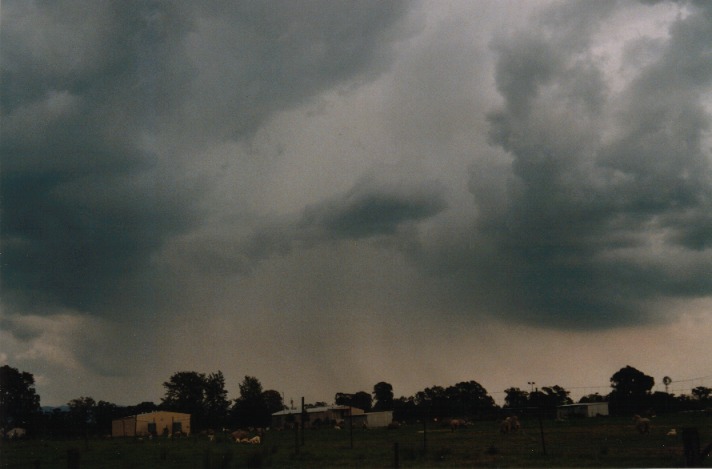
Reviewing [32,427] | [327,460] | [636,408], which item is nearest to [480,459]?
[327,460]

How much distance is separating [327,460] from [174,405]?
424ft

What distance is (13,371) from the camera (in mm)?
120938

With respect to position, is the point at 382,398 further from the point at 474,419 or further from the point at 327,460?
the point at 327,460

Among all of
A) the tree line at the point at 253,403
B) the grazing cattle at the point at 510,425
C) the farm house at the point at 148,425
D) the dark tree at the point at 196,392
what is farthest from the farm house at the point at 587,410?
the dark tree at the point at 196,392

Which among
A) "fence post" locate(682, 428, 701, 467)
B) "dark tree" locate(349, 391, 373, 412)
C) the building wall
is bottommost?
"dark tree" locate(349, 391, 373, 412)

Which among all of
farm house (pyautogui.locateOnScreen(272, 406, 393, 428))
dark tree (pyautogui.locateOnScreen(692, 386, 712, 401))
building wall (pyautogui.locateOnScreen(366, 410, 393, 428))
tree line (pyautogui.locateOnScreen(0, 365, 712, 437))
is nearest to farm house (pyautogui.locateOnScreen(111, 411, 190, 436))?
tree line (pyautogui.locateOnScreen(0, 365, 712, 437))

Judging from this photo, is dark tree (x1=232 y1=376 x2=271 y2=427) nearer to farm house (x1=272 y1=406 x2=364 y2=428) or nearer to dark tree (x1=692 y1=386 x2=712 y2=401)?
farm house (x1=272 y1=406 x2=364 y2=428)

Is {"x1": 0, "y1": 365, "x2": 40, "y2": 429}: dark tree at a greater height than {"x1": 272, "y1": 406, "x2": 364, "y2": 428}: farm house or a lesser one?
greater

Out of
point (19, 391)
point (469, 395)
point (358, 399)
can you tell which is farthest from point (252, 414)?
point (358, 399)

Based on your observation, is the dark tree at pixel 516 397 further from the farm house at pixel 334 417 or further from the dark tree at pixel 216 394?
the dark tree at pixel 216 394

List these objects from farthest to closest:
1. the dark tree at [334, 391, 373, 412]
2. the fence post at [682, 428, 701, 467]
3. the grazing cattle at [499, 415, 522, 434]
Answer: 1. the dark tree at [334, 391, 373, 412]
2. the grazing cattle at [499, 415, 522, 434]
3. the fence post at [682, 428, 701, 467]

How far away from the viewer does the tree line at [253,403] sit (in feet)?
270

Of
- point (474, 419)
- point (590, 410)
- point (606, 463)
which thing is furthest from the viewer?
point (590, 410)

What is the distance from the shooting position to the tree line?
3237 inches
